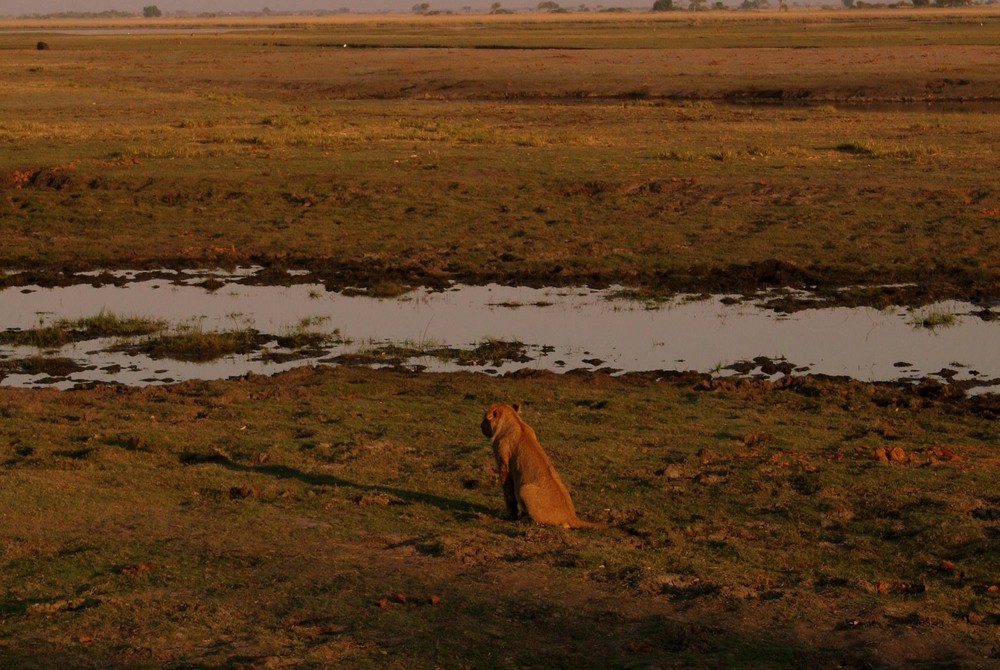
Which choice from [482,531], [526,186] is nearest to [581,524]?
[482,531]

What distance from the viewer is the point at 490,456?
33.2 ft

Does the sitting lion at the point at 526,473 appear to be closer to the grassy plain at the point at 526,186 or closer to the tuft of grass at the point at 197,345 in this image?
the tuft of grass at the point at 197,345

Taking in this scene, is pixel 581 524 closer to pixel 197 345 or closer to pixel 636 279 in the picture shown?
pixel 197 345

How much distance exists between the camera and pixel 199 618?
694 cm

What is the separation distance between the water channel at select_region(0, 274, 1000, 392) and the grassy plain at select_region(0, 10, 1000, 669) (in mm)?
817

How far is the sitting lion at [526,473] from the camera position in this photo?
8258 millimetres

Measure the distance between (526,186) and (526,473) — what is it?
1536 centimetres

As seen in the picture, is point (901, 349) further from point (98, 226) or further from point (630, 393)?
point (98, 226)

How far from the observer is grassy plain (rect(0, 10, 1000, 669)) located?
22.5 ft

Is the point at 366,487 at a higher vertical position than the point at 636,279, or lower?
higher

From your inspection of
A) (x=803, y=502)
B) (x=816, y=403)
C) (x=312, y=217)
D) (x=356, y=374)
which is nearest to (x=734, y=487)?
(x=803, y=502)

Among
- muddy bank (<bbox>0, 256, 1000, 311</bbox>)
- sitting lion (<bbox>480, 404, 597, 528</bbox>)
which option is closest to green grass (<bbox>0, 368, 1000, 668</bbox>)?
sitting lion (<bbox>480, 404, 597, 528</bbox>)

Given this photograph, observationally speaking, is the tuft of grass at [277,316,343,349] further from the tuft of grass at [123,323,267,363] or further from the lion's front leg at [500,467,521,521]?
the lion's front leg at [500,467,521,521]

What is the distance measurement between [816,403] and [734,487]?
2949 millimetres
